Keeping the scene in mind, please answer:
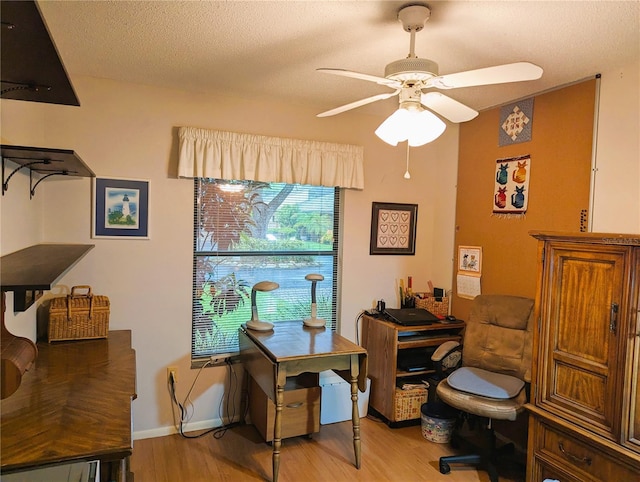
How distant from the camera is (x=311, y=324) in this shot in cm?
323

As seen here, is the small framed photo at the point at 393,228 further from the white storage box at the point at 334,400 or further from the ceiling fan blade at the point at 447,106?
the ceiling fan blade at the point at 447,106

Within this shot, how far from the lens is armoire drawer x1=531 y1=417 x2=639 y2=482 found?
1957mm

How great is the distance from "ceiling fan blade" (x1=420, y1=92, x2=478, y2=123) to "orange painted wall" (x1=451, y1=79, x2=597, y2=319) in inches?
39.6

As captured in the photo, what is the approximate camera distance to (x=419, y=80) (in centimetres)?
185

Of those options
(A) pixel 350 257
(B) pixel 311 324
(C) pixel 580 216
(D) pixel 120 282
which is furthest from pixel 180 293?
(C) pixel 580 216

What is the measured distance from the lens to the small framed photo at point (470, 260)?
3449 mm

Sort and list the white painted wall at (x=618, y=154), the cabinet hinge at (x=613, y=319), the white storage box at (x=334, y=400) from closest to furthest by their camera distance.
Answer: the cabinet hinge at (x=613, y=319)
the white painted wall at (x=618, y=154)
the white storage box at (x=334, y=400)

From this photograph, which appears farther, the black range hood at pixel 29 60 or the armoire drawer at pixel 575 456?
the armoire drawer at pixel 575 456

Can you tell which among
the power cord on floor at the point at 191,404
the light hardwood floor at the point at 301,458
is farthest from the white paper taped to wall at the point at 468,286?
the power cord on floor at the point at 191,404

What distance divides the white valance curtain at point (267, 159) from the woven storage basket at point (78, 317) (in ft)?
3.35

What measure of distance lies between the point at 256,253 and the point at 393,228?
1.22 metres

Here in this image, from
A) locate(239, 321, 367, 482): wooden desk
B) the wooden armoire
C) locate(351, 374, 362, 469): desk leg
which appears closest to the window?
locate(239, 321, 367, 482): wooden desk

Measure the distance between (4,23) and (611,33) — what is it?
93.8 inches

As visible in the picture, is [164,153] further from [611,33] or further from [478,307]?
[611,33]
